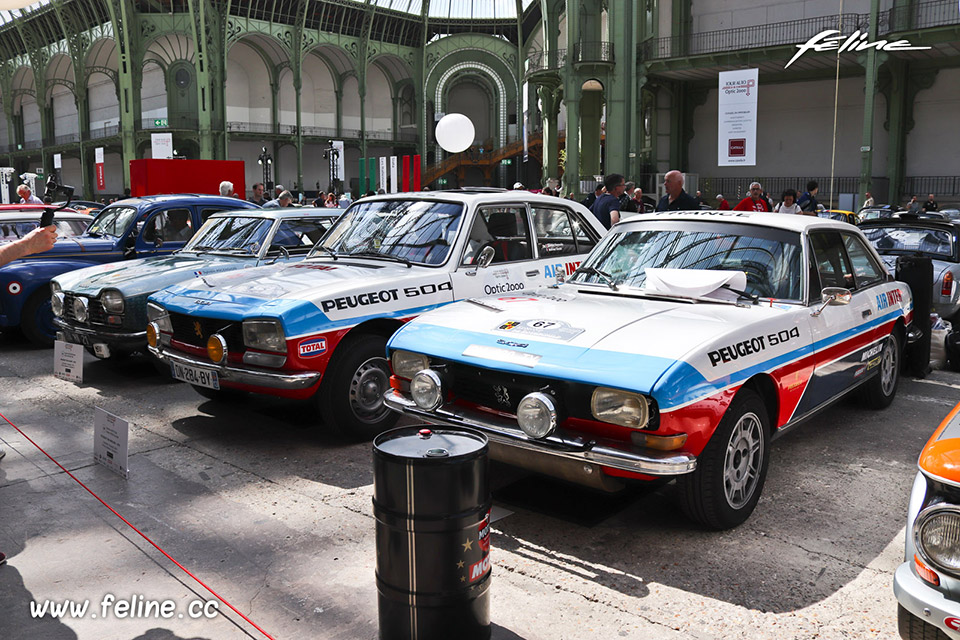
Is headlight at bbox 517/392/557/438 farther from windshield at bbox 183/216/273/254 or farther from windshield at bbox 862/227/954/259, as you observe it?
windshield at bbox 862/227/954/259

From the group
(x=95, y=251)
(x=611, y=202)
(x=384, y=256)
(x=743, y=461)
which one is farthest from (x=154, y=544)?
(x=611, y=202)

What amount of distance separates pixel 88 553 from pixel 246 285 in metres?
2.54

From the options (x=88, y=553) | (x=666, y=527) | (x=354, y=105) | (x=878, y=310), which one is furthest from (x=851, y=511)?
(x=354, y=105)

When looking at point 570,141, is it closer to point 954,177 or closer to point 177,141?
point 954,177

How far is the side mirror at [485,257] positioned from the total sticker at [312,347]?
1488mm

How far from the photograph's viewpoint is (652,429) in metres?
3.72

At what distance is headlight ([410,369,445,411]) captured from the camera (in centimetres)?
436

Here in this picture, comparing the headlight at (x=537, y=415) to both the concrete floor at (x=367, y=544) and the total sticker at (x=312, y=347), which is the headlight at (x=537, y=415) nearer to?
the concrete floor at (x=367, y=544)

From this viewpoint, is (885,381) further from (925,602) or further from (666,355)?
(925,602)

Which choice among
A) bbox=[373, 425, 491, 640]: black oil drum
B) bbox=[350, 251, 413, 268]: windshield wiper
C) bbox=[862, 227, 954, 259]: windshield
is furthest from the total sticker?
bbox=[862, 227, 954, 259]: windshield

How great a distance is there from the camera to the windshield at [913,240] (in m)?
10.3

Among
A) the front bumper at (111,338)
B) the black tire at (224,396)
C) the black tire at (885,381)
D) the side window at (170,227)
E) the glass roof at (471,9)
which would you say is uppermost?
the glass roof at (471,9)

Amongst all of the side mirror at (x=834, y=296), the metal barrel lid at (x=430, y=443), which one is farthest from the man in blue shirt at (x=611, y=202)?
the metal barrel lid at (x=430, y=443)

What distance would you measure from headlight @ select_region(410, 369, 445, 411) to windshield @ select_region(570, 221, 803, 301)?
1.61 metres
